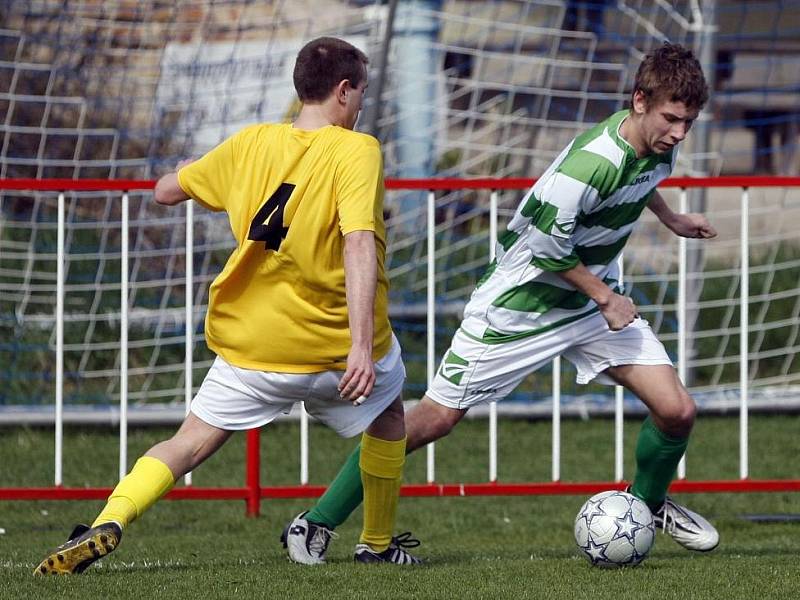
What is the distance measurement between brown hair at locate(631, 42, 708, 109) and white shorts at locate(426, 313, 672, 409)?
0.79m

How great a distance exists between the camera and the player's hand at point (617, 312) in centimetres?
438

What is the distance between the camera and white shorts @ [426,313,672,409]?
185 inches

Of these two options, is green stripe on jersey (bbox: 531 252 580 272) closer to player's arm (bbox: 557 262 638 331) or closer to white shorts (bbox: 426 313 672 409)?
player's arm (bbox: 557 262 638 331)

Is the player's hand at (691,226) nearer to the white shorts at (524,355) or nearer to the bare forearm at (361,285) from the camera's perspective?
the white shorts at (524,355)

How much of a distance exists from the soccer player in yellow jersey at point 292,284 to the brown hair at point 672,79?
895 millimetres

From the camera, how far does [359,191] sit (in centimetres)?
399

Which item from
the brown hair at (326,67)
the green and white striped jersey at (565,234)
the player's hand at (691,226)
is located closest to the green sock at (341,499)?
the green and white striped jersey at (565,234)

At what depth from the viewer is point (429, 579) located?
4211 mm

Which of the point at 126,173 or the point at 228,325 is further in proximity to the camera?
the point at 126,173

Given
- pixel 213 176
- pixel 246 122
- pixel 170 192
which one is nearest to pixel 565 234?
pixel 213 176

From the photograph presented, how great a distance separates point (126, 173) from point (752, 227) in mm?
5256

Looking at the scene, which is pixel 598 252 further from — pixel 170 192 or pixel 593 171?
pixel 170 192

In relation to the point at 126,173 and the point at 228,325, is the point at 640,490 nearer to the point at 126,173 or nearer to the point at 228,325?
the point at 228,325

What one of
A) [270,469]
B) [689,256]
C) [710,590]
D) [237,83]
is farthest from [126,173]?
[710,590]
